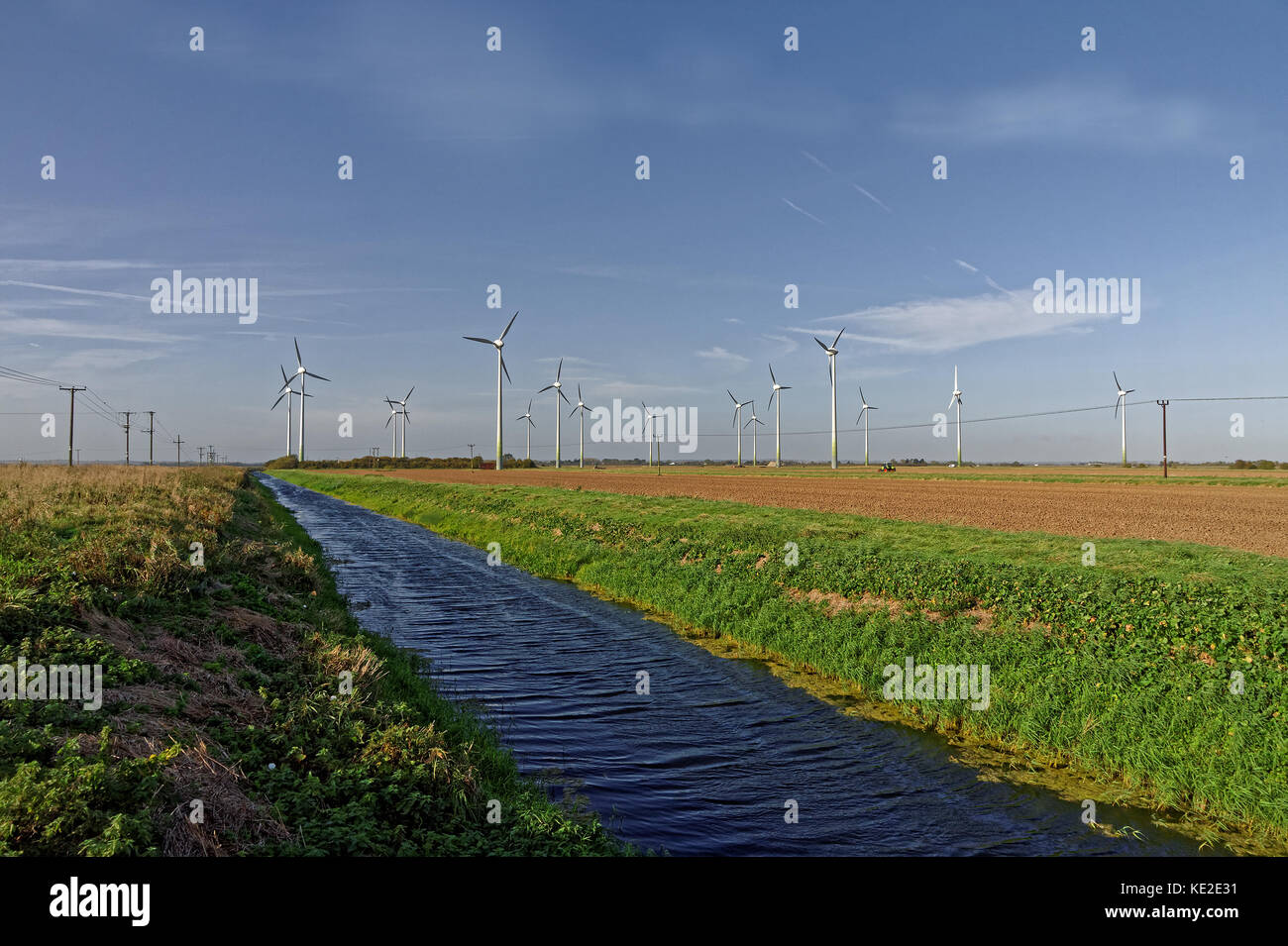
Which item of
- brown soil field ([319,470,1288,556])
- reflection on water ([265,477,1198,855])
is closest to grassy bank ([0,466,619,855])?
reflection on water ([265,477,1198,855])

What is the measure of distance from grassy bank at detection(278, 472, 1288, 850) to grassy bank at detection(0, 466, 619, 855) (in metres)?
9.00

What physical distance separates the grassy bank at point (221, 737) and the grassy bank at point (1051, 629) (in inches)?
354

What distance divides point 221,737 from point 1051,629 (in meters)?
15.8

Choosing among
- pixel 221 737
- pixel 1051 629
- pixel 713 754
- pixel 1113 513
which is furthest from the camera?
pixel 1113 513

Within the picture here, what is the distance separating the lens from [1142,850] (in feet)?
32.8

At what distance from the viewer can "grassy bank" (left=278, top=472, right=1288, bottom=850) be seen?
11641 millimetres

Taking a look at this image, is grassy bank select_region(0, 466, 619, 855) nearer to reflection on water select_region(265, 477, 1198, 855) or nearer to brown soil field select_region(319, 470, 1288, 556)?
reflection on water select_region(265, 477, 1198, 855)

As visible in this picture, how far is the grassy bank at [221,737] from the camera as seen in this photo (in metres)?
7.35

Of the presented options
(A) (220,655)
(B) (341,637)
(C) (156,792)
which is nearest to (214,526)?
(B) (341,637)

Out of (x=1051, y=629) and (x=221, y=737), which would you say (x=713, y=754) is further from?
(x=1051, y=629)

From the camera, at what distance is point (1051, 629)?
1598 cm

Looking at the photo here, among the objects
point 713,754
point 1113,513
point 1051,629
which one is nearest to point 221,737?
point 713,754

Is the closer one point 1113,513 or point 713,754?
point 713,754

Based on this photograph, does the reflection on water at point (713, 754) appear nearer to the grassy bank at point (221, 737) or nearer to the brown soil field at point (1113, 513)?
the grassy bank at point (221, 737)
